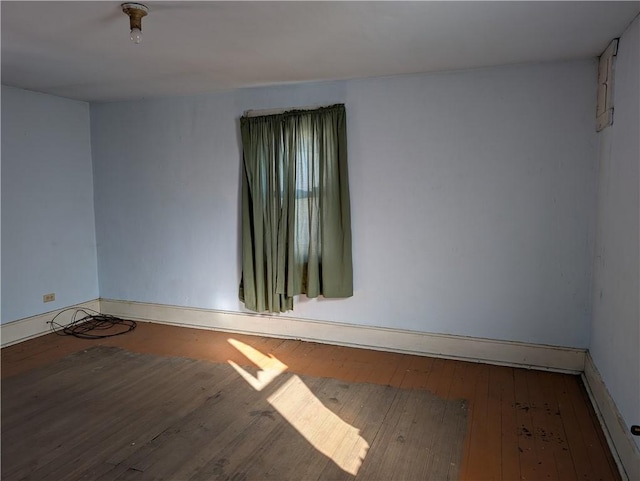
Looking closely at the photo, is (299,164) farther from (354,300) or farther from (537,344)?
(537,344)

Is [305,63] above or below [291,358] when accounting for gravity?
above

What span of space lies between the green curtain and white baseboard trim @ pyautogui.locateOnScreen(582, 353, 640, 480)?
1865mm

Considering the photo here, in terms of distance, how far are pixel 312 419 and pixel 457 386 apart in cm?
112

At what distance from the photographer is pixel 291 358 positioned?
12.2ft

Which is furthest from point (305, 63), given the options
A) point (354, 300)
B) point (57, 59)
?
point (354, 300)

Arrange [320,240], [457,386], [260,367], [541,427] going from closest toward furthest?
[541,427] → [457,386] → [260,367] → [320,240]

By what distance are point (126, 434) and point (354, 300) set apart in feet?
6.73

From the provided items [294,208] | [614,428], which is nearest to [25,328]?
[294,208]

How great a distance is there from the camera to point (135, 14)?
2260 millimetres

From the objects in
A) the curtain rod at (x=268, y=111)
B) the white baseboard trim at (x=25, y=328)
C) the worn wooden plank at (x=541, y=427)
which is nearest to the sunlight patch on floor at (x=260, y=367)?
the worn wooden plank at (x=541, y=427)

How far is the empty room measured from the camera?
2379 mm

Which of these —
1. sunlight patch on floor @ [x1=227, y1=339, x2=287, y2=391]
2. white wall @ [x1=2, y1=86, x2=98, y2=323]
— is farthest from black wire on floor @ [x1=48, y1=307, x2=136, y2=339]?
sunlight patch on floor @ [x1=227, y1=339, x2=287, y2=391]

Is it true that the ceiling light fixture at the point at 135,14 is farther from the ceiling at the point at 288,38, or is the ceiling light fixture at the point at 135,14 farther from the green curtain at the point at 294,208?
the green curtain at the point at 294,208

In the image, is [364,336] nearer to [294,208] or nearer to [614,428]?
[294,208]
